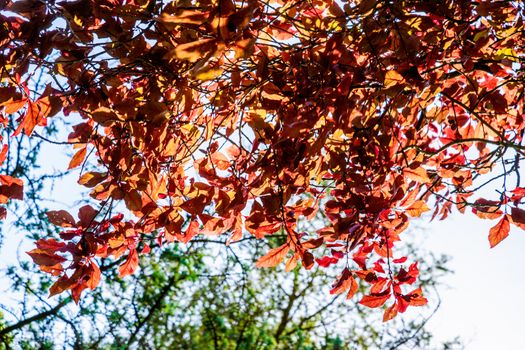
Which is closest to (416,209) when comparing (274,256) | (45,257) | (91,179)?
(274,256)

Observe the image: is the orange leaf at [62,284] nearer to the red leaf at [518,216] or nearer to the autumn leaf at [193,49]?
the autumn leaf at [193,49]

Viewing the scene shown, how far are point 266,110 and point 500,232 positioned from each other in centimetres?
80

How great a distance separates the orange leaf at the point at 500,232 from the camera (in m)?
1.62

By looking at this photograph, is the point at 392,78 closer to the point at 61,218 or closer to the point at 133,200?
the point at 133,200

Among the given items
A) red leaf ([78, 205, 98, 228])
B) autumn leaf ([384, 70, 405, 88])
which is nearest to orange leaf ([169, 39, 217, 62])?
autumn leaf ([384, 70, 405, 88])

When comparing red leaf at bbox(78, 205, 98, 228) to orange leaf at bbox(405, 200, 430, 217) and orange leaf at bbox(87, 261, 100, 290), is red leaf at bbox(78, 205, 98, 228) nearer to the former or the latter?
orange leaf at bbox(87, 261, 100, 290)

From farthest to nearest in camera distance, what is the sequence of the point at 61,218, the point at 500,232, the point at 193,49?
the point at 500,232
the point at 61,218
the point at 193,49

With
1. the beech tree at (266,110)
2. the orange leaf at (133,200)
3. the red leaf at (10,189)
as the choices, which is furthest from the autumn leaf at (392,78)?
the red leaf at (10,189)

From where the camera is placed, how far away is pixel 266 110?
1.58 metres

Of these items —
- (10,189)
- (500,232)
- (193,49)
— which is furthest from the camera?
(500,232)

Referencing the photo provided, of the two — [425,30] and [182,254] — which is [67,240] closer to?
[425,30]

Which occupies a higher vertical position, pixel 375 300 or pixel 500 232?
pixel 500 232

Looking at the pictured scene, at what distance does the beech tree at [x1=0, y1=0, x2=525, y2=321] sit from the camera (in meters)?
1.30

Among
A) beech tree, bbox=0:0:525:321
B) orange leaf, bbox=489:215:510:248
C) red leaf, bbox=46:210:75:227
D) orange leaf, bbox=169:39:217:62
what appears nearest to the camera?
orange leaf, bbox=169:39:217:62
